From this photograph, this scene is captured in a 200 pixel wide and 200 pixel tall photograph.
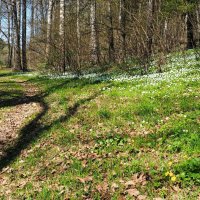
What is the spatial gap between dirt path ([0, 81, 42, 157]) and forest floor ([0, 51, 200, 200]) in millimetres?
34

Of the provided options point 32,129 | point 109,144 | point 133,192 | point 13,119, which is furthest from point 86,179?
point 13,119

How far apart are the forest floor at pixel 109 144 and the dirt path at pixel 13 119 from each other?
0.11ft

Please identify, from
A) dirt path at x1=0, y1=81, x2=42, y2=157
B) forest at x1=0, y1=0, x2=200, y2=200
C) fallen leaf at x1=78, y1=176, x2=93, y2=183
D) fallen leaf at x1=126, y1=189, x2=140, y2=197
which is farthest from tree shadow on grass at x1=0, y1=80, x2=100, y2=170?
fallen leaf at x1=126, y1=189, x2=140, y2=197

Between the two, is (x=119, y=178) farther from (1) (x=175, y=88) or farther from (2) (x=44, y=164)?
(1) (x=175, y=88)

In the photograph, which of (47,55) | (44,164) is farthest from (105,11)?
(44,164)

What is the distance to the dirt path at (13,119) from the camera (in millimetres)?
9632

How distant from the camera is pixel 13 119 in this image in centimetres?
1152

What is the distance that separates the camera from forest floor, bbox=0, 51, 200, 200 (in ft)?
19.7

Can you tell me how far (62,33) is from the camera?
21.2 metres

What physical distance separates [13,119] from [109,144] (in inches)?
194

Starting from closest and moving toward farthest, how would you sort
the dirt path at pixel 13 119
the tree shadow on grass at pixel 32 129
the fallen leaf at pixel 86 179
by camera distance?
1. the fallen leaf at pixel 86 179
2. the tree shadow on grass at pixel 32 129
3. the dirt path at pixel 13 119

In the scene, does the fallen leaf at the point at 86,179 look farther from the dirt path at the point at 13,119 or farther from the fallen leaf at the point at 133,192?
the dirt path at the point at 13,119

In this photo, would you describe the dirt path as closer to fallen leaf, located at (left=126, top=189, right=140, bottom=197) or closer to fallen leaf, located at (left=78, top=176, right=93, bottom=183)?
fallen leaf, located at (left=78, top=176, right=93, bottom=183)

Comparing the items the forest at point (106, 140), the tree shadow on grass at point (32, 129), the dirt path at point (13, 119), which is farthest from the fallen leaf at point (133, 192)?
the dirt path at point (13, 119)
